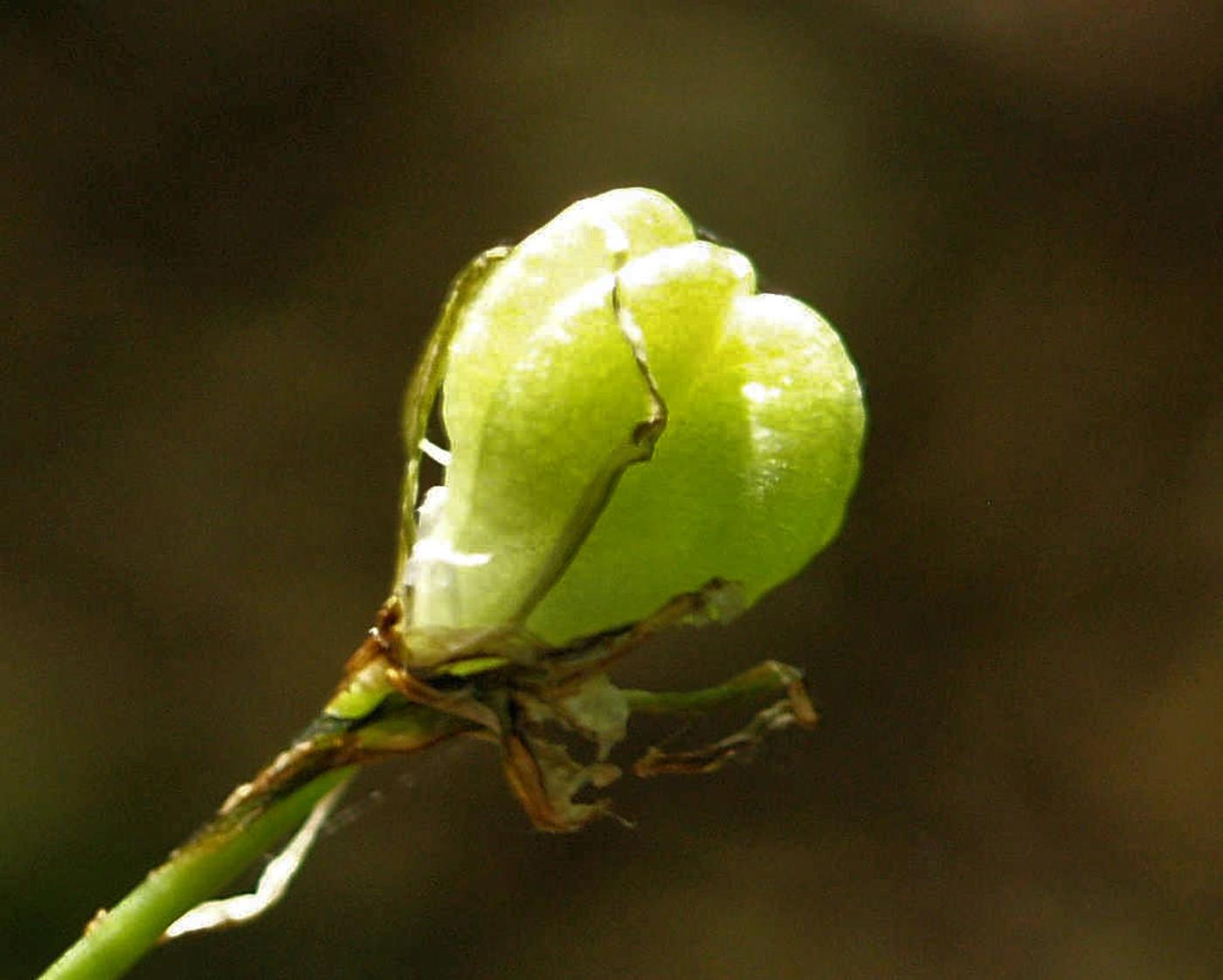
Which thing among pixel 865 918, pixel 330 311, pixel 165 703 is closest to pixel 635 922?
pixel 865 918

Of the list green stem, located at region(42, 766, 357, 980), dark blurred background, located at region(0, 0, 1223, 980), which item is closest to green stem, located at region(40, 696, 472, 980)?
green stem, located at region(42, 766, 357, 980)

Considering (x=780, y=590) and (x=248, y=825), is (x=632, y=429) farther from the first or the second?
(x=780, y=590)

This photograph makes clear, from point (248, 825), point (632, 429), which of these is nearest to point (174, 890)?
point (248, 825)

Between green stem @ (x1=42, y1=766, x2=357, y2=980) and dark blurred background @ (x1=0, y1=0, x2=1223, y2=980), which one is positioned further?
dark blurred background @ (x1=0, y1=0, x2=1223, y2=980)

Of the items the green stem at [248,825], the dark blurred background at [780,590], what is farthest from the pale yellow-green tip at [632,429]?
the dark blurred background at [780,590]

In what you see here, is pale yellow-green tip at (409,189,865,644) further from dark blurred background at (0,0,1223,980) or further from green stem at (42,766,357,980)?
dark blurred background at (0,0,1223,980)

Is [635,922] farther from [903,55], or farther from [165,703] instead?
[903,55]
